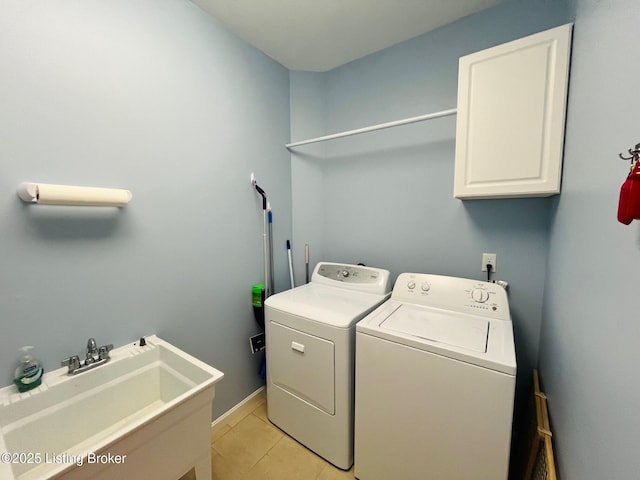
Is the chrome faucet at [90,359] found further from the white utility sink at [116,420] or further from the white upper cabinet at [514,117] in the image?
the white upper cabinet at [514,117]

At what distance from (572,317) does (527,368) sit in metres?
0.98

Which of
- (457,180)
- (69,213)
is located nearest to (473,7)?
(457,180)

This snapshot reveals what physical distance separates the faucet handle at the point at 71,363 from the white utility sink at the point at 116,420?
0.08 ft

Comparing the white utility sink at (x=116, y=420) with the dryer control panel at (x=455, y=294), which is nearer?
the white utility sink at (x=116, y=420)

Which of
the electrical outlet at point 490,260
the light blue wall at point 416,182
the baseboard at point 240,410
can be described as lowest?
the baseboard at point 240,410

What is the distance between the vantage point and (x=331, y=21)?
171 cm

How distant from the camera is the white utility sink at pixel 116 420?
0.87m

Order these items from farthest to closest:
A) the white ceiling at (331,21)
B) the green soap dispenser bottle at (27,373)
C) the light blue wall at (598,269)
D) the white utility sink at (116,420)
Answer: the white ceiling at (331,21)
the green soap dispenser bottle at (27,373)
the white utility sink at (116,420)
the light blue wall at (598,269)

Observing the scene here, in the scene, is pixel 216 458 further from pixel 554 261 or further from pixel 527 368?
pixel 554 261

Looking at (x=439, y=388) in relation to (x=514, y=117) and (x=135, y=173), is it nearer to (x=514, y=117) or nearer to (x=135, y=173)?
(x=514, y=117)

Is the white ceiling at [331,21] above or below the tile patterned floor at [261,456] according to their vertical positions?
above

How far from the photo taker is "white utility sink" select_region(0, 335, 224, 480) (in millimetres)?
870

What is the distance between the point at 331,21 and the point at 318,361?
7.18 ft

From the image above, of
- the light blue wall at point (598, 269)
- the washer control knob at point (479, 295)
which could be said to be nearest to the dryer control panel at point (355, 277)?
the washer control knob at point (479, 295)
